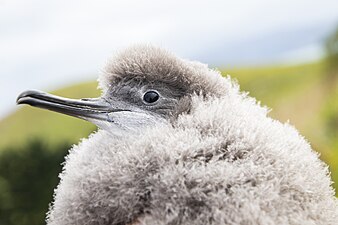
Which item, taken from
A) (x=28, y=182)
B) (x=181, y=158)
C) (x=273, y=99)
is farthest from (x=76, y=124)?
(x=181, y=158)

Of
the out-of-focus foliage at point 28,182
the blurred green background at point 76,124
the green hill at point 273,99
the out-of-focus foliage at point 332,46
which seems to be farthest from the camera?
the green hill at point 273,99

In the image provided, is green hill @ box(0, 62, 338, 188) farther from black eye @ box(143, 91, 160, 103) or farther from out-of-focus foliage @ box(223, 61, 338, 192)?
black eye @ box(143, 91, 160, 103)

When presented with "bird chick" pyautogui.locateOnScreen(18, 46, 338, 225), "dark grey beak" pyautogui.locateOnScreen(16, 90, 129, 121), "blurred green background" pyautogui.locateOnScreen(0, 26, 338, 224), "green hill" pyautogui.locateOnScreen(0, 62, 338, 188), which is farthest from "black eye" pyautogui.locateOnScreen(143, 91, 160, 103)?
"green hill" pyautogui.locateOnScreen(0, 62, 338, 188)

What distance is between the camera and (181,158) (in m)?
1.73

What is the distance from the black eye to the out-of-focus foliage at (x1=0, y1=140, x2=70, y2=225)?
6747 millimetres

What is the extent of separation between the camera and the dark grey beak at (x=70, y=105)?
2.05 meters

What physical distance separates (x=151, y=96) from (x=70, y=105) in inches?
10.3

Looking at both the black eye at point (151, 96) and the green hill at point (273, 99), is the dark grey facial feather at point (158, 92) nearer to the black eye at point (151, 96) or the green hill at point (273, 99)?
the black eye at point (151, 96)

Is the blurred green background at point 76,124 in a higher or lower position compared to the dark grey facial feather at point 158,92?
higher

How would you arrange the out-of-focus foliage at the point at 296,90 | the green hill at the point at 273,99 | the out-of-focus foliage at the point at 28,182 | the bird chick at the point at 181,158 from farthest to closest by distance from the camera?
the green hill at the point at 273,99 < the out-of-focus foliage at the point at 296,90 < the out-of-focus foliage at the point at 28,182 < the bird chick at the point at 181,158

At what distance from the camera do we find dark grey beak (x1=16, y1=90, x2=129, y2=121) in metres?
2.05

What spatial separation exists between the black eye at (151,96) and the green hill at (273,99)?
22758 millimetres

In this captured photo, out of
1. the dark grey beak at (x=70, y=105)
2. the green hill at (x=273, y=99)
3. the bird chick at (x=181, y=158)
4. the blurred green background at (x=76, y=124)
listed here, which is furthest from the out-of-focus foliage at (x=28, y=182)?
the green hill at (x=273, y=99)

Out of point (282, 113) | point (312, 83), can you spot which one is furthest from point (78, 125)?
point (312, 83)
